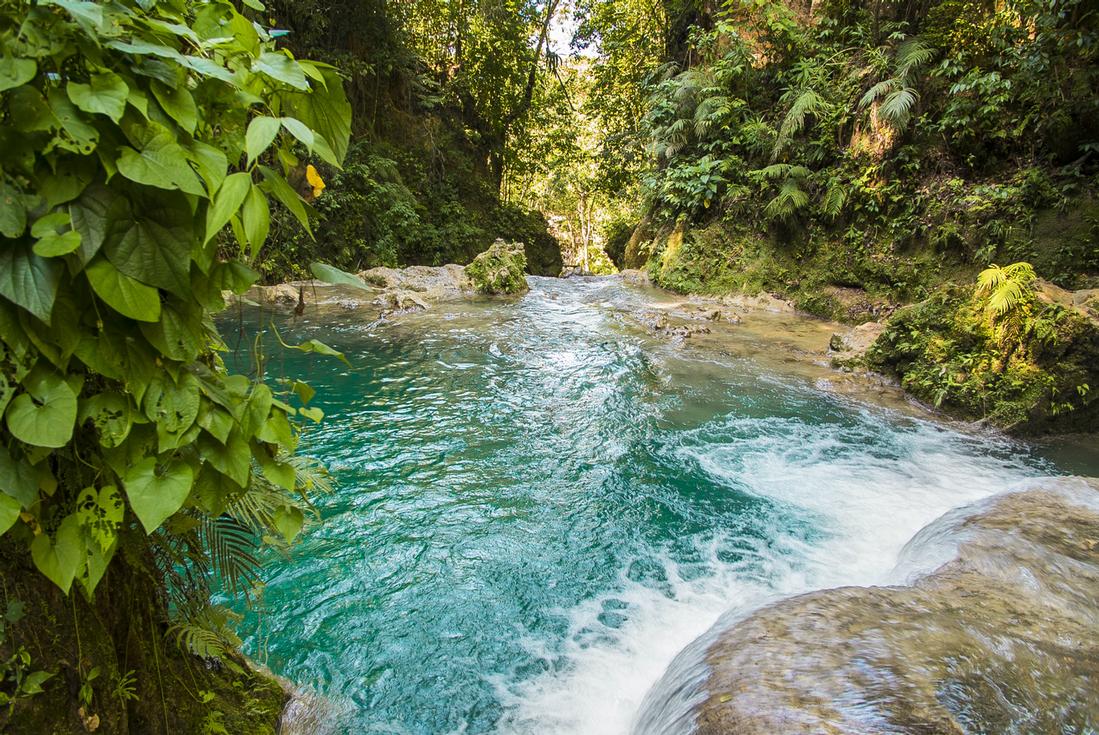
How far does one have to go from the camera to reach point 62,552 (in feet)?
3.96

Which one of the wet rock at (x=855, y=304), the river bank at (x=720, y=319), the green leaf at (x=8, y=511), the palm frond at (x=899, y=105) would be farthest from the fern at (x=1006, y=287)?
the green leaf at (x=8, y=511)

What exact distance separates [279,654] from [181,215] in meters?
2.75

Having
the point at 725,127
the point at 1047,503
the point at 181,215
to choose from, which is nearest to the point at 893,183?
the point at 725,127

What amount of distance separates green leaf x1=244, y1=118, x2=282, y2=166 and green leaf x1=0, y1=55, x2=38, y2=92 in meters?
0.31

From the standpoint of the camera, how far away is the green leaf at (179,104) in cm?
110

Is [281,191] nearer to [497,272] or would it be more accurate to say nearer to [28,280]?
[28,280]

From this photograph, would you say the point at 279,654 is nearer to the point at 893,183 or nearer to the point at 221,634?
the point at 221,634

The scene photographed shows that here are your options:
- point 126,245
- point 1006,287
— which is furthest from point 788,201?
point 126,245

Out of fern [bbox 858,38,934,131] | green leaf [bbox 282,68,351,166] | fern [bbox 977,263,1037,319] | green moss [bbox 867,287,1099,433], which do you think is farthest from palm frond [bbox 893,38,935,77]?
green leaf [bbox 282,68,351,166]

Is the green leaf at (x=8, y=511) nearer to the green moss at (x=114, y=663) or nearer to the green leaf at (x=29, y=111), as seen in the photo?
the green moss at (x=114, y=663)

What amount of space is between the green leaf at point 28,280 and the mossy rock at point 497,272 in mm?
12742

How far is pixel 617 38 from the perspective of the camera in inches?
738

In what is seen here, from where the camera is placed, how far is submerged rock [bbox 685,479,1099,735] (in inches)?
80.4

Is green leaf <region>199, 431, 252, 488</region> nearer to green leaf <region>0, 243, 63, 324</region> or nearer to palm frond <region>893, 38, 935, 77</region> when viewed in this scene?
green leaf <region>0, 243, 63, 324</region>
